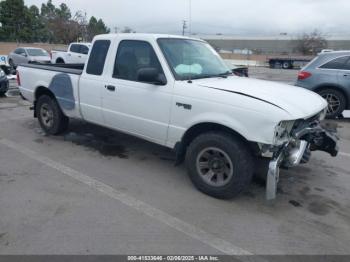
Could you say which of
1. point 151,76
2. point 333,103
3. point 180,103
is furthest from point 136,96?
point 333,103

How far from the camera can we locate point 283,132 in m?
3.73

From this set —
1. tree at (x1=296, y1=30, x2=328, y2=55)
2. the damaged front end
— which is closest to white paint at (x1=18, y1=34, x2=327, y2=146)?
the damaged front end

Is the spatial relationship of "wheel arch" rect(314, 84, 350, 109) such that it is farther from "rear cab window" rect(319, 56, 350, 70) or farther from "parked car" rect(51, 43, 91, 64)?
"parked car" rect(51, 43, 91, 64)

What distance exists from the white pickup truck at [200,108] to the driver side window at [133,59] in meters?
0.01

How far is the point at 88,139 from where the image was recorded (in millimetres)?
6371

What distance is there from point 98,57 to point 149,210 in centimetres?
269

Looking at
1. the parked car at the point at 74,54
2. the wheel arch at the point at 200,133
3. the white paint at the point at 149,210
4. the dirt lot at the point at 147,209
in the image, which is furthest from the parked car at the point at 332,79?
the parked car at the point at 74,54

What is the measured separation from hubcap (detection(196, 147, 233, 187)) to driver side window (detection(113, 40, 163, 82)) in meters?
1.25

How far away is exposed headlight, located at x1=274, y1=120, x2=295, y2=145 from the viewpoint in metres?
3.61

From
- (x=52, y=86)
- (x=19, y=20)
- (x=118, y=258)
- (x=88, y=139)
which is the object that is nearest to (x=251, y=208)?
(x=118, y=258)

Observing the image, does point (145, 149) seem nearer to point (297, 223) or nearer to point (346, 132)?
point (297, 223)

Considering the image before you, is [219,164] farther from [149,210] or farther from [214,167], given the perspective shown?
[149,210]

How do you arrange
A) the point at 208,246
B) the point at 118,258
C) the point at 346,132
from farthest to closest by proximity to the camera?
the point at 346,132
the point at 208,246
the point at 118,258

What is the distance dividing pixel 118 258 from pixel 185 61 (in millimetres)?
2733
